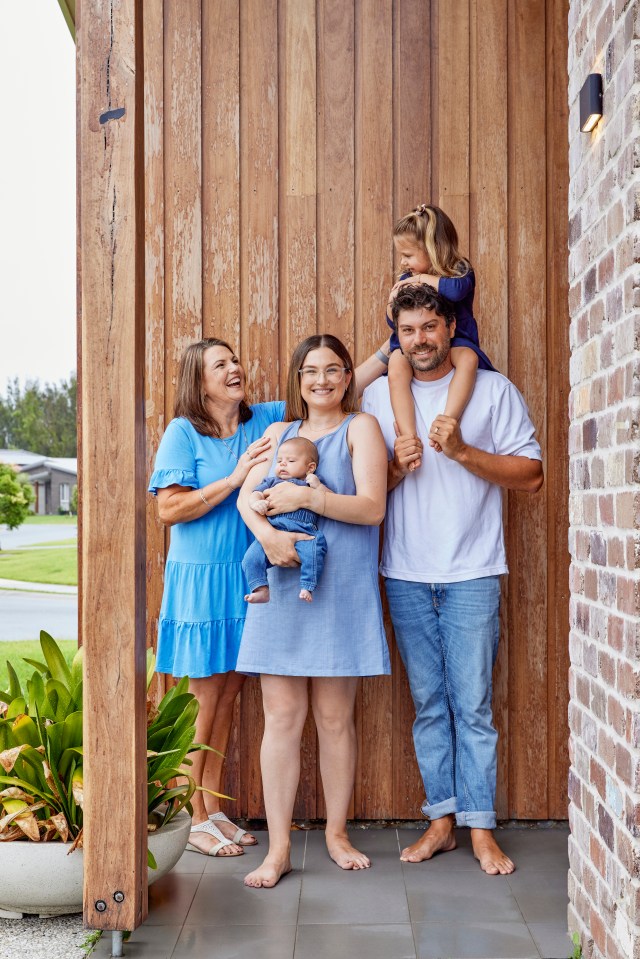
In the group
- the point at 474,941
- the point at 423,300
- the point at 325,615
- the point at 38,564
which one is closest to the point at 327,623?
the point at 325,615

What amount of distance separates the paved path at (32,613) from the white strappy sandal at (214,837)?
335 cm

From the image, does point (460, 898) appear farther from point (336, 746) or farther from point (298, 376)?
point (298, 376)

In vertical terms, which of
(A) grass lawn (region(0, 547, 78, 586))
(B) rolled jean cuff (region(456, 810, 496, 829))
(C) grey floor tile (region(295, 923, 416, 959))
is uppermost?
(A) grass lawn (region(0, 547, 78, 586))

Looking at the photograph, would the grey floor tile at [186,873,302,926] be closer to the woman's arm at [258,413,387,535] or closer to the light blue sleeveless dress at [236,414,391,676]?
the light blue sleeveless dress at [236,414,391,676]

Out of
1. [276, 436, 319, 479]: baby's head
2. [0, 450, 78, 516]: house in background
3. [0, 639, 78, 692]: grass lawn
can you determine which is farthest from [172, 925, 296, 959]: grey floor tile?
[0, 639, 78, 692]: grass lawn

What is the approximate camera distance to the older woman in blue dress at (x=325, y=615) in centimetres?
270

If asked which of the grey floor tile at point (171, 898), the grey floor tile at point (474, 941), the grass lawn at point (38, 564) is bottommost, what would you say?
the grey floor tile at point (171, 898)

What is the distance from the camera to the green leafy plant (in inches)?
93.3

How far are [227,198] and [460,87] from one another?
3.02ft

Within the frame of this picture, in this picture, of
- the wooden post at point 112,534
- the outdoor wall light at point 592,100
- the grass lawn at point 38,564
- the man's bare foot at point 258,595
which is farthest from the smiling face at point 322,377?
the grass lawn at point 38,564

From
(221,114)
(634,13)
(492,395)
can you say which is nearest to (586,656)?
(492,395)

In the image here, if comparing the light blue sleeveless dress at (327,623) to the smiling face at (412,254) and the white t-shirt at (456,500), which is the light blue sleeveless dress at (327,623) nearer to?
the white t-shirt at (456,500)

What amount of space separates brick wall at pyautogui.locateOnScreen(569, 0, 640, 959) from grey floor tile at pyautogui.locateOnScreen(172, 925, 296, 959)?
72 centimetres

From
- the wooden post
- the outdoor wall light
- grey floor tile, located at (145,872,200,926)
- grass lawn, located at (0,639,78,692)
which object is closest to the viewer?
the outdoor wall light
